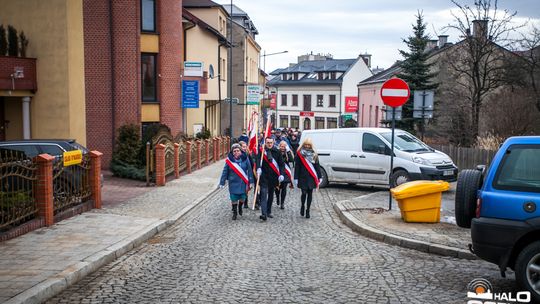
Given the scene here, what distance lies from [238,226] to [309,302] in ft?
17.5

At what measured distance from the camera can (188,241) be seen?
10.1m

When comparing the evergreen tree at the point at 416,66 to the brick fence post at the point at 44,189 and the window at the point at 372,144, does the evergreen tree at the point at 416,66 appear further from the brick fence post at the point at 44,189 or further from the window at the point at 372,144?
the brick fence post at the point at 44,189

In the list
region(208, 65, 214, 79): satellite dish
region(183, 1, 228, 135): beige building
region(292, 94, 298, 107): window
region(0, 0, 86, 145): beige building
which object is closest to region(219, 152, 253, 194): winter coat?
region(0, 0, 86, 145): beige building

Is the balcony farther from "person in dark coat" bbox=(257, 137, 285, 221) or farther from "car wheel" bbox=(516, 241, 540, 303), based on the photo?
"car wheel" bbox=(516, 241, 540, 303)

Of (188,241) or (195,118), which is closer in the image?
(188,241)

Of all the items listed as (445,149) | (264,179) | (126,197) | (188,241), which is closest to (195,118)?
(445,149)

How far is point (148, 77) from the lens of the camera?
26422mm

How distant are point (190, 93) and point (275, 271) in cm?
2067

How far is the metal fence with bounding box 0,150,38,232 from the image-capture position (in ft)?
30.6

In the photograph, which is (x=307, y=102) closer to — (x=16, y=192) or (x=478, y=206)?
(x=16, y=192)

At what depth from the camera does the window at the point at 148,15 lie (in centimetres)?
2578

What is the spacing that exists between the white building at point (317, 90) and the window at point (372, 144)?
192ft

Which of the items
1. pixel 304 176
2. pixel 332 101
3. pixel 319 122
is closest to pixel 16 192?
pixel 304 176

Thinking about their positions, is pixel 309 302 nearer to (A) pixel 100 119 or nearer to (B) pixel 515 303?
(B) pixel 515 303
